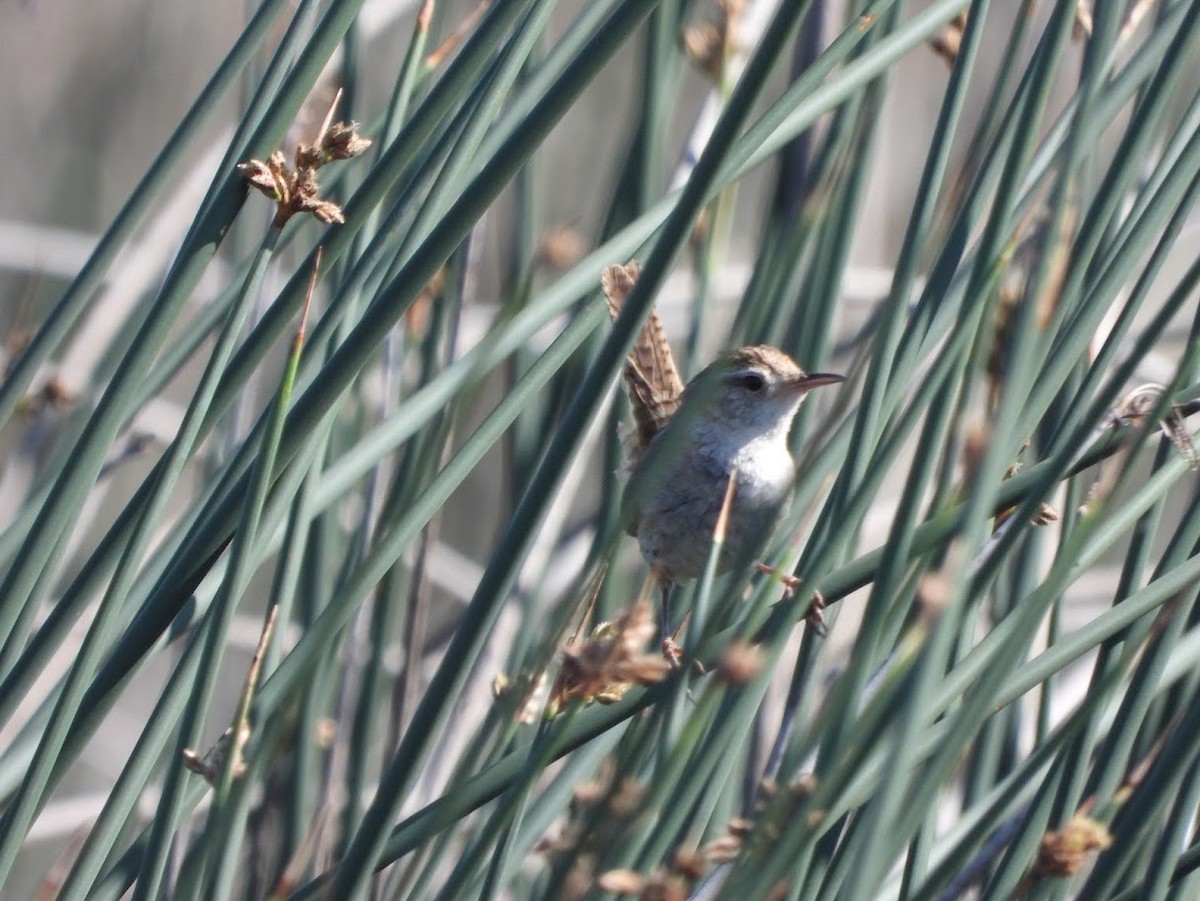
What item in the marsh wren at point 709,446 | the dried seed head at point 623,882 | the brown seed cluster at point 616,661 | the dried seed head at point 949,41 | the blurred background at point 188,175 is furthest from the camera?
the blurred background at point 188,175

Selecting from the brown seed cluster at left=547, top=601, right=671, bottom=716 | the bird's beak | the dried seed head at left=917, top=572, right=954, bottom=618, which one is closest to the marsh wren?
the bird's beak

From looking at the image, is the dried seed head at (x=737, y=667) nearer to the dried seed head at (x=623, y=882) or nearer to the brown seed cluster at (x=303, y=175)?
the dried seed head at (x=623, y=882)

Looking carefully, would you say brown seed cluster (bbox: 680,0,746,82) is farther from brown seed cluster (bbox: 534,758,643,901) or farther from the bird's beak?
brown seed cluster (bbox: 534,758,643,901)

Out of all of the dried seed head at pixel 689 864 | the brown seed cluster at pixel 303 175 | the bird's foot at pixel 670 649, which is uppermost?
the bird's foot at pixel 670 649

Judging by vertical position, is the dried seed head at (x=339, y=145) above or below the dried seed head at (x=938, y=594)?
above

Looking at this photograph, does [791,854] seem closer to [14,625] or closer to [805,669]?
[805,669]

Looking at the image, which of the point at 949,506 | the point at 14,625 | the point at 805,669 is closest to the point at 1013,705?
the point at 805,669

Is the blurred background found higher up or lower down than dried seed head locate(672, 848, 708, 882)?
higher up

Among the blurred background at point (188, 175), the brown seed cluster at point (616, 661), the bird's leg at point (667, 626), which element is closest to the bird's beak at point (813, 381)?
the bird's leg at point (667, 626)
